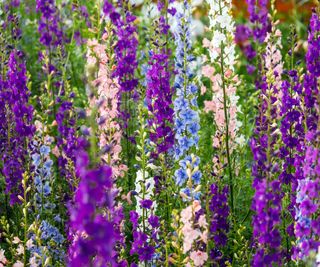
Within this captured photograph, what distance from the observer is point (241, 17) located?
11.2 m

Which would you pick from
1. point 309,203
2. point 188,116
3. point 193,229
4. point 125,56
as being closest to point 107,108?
point 188,116

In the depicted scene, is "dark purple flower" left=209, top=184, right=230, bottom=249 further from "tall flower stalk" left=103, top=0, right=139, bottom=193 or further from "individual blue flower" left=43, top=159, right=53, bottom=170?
"individual blue flower" left=43, top=159, right=53, bottom=170

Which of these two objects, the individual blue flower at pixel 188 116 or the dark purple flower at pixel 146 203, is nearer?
the dark purple flower at pixel 146 203

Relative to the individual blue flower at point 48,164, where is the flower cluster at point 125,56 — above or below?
above

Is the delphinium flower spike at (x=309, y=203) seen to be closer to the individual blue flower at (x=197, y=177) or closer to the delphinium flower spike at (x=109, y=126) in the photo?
the individual blue flower at (x=197, y=177)

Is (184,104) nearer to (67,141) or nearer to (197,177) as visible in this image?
(197,177)

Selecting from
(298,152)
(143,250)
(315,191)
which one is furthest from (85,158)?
(298,152)

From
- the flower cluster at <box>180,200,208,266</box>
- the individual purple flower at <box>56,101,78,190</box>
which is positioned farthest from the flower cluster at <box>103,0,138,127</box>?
the flower cluster at <box>180,200,208,266</box>

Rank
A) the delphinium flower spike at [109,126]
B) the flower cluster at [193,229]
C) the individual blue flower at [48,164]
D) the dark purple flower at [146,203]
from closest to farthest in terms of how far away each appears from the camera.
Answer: the flower cluster at [193,229] < the delphinium flower spike at [109,126] < the dark purple flower at [146,203] < the individual blue flower at [48,164]

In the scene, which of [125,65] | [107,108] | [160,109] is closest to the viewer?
[107,108]

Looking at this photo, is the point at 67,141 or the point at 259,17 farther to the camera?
the point at 259,17

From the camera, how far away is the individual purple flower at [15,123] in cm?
533

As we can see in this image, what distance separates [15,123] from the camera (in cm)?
549

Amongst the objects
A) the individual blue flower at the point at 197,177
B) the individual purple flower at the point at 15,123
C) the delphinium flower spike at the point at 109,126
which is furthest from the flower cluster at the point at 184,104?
the individual purple flower at the point at 15,123
